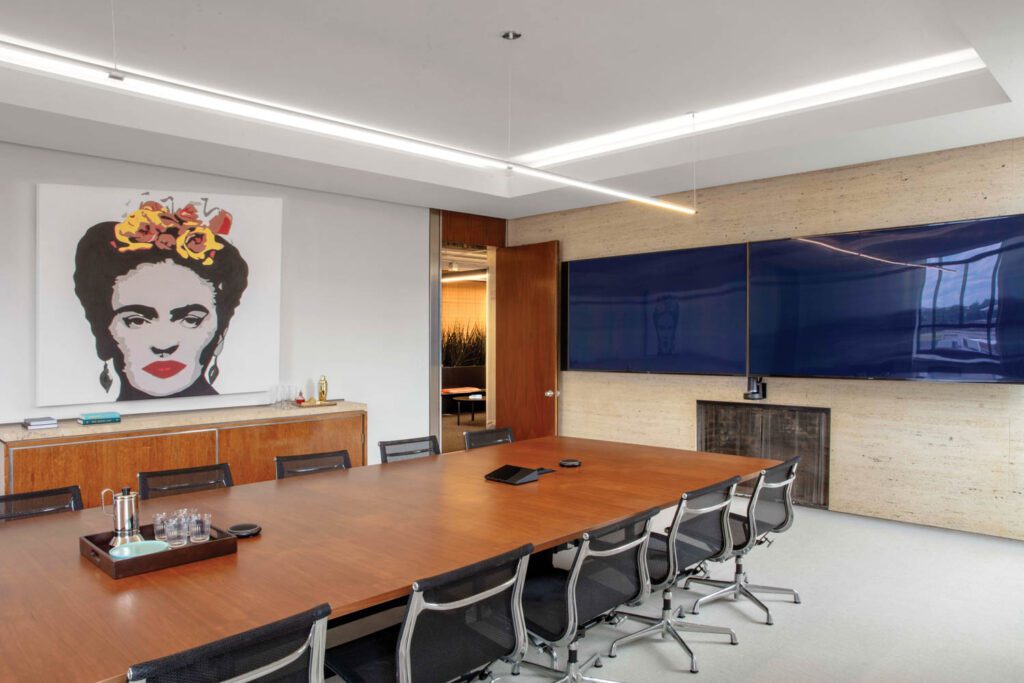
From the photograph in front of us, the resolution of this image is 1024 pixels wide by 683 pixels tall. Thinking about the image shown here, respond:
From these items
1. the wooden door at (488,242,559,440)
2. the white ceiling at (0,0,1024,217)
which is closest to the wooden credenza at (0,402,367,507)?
the white ceiling at (0,0,1024,217)

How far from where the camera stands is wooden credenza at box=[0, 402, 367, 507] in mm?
4617

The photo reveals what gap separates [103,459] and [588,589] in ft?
12.9

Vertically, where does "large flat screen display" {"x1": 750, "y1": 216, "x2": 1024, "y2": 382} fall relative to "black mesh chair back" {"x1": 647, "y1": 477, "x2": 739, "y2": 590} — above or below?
above

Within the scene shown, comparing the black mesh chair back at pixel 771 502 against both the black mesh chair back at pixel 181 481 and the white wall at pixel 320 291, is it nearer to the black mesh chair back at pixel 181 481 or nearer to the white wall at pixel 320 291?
the black mesh chair back at pixel 181 481

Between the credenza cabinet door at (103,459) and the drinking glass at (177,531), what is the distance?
9.39 ft

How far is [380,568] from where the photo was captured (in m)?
2.27

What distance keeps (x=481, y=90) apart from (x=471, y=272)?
9.21 m

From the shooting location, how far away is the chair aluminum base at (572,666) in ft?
9.23

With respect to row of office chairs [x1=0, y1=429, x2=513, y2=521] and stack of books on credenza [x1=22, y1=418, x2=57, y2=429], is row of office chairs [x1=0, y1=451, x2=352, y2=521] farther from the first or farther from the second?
stack of books on credenza [x1=22, y1=418, x2=57, y2=429]

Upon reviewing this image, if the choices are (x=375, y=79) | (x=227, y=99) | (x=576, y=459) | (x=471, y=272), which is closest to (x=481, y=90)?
(x=375, y=79)

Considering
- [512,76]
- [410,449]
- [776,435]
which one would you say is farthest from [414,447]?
[776,435]

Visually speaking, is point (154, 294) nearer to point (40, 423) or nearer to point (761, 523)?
point (40, 423)

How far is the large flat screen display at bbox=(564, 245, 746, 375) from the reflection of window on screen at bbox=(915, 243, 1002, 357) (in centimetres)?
152

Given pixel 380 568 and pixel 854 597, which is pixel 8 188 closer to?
pixel 380 568
